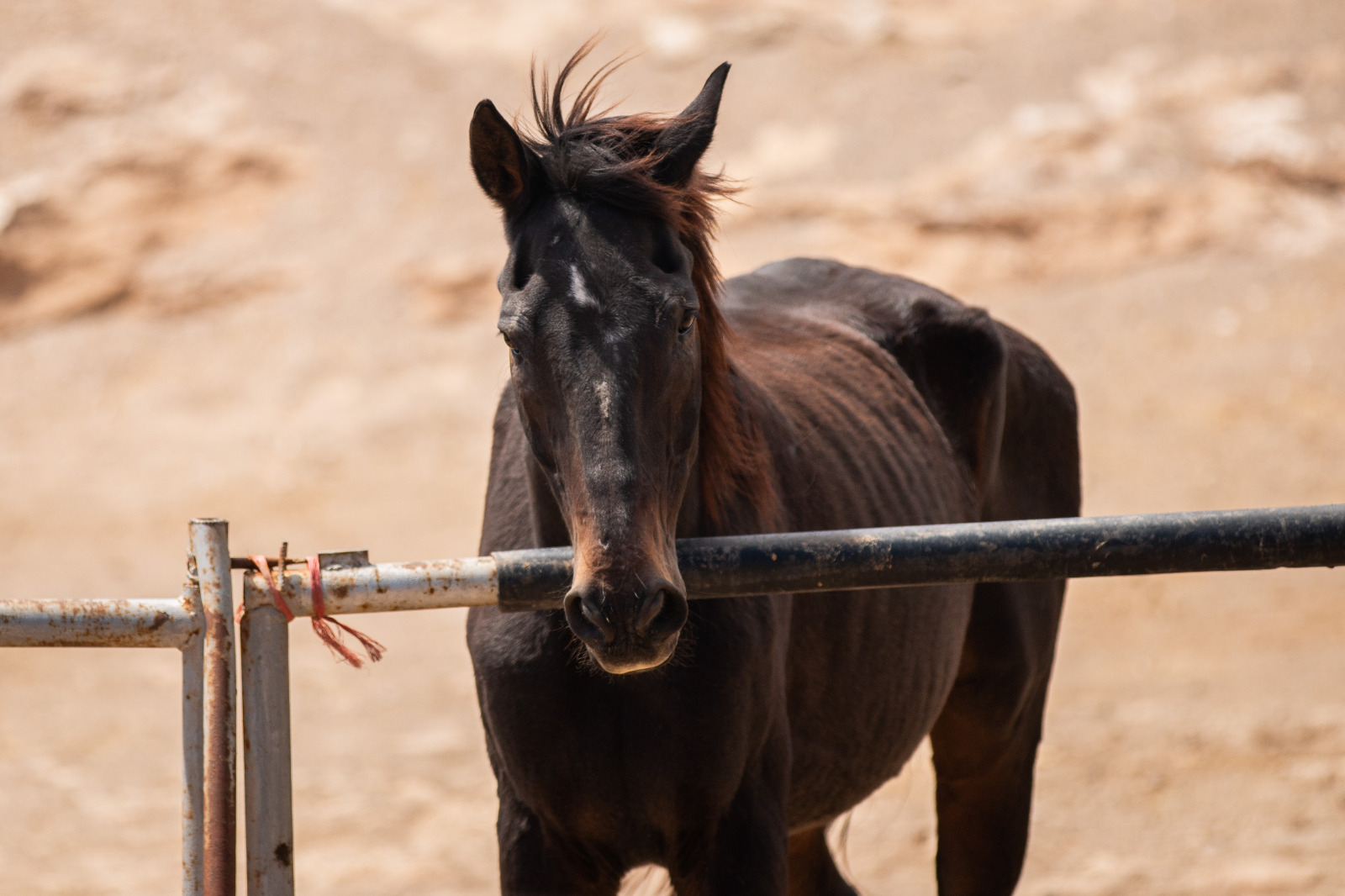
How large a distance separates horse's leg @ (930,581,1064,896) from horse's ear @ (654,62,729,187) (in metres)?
1.77

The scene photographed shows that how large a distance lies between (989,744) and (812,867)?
0.61 meters

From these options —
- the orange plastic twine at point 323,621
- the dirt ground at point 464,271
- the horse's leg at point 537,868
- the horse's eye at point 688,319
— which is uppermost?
the dirt ground at point 464,271

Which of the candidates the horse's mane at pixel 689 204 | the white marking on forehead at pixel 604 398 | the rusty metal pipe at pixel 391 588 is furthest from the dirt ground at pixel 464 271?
the white marking on forehead at pixel 604 398

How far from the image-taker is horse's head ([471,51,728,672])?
182 cm

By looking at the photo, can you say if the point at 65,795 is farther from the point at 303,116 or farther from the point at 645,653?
the point at 303,116

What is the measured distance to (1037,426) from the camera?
4016mm

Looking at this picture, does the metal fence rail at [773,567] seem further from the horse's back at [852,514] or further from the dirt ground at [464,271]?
the dirt ground at [464,271]

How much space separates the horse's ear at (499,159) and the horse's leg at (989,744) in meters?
1.91

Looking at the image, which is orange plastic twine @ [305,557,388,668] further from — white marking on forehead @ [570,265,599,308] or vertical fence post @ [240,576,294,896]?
white marking on forehead @ [570,265,599,308]

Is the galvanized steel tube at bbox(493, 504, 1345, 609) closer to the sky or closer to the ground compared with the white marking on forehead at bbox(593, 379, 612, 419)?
closer to the ground

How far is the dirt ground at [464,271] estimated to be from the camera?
24.2 feet

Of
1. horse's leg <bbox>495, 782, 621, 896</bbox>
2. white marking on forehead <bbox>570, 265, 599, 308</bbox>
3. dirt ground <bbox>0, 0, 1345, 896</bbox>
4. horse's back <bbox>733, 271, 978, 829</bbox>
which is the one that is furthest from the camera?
dirt ground <bbox>0, 0, 1345, 896</bbox>

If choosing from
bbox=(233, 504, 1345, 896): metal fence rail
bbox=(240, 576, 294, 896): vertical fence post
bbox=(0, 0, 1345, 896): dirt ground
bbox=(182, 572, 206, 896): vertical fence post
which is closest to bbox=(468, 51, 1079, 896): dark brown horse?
bbox=(233, 504, 1345, 896): metal fence rail

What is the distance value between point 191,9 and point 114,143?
2268mm
